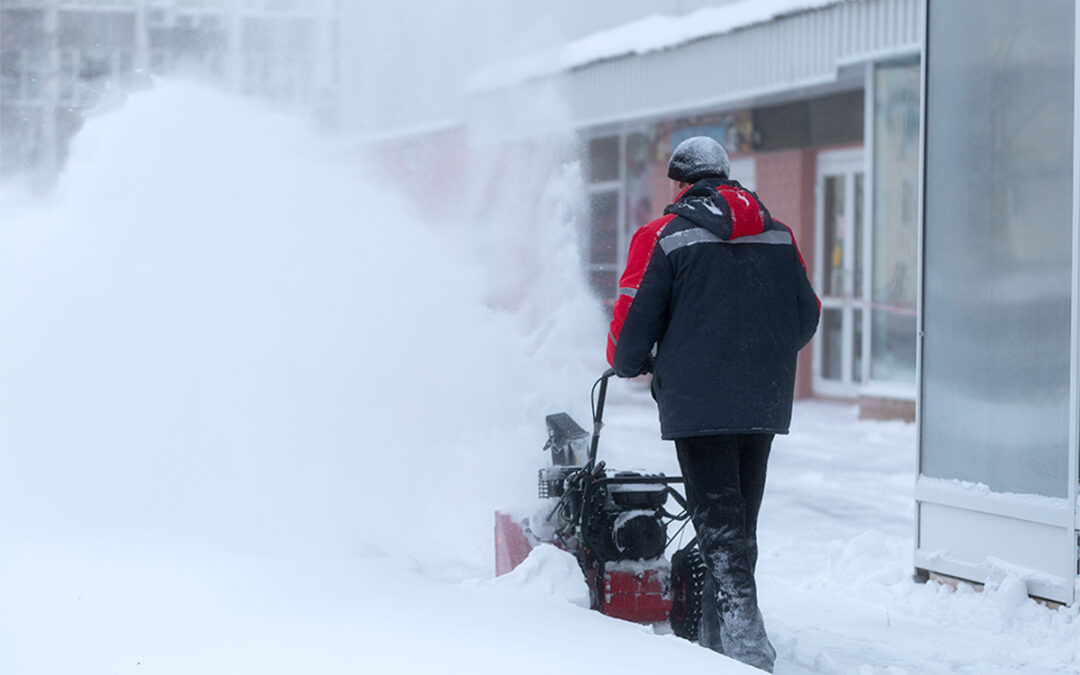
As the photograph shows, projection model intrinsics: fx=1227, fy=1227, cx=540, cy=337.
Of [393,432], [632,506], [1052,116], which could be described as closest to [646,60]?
[393,432]

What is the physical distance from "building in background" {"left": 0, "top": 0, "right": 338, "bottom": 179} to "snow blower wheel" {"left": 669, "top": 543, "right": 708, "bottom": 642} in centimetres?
749

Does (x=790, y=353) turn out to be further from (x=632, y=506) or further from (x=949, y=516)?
(x=949, y=516)

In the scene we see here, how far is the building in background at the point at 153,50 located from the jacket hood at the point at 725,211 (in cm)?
743

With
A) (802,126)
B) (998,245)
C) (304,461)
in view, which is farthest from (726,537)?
(802,126)

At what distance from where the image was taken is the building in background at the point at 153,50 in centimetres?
1371

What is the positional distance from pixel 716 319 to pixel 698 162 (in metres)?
0.62

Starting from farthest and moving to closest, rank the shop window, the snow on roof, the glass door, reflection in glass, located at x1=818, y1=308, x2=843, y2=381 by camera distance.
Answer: the shop window
reflection in glass, located at x1=818, y1=308, x2=843, y2=381
the glass door
the snow on roof

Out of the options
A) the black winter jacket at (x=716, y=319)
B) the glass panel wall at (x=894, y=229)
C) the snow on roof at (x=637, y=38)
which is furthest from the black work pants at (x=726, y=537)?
the snow on roof at (x=637, y=38)

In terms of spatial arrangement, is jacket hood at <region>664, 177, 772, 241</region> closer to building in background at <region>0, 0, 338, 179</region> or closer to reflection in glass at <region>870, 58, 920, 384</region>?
building in background at <region>0, 0, 338, 179</region>

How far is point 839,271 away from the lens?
14.7m

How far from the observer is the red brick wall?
14.8 m

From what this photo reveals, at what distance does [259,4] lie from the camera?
14.0 metres

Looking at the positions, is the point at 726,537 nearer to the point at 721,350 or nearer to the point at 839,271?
the point at 721,350

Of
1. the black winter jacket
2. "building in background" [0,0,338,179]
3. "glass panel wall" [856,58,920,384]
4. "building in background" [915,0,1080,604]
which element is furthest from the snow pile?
"glass panel wall" [856,58,920,384]
